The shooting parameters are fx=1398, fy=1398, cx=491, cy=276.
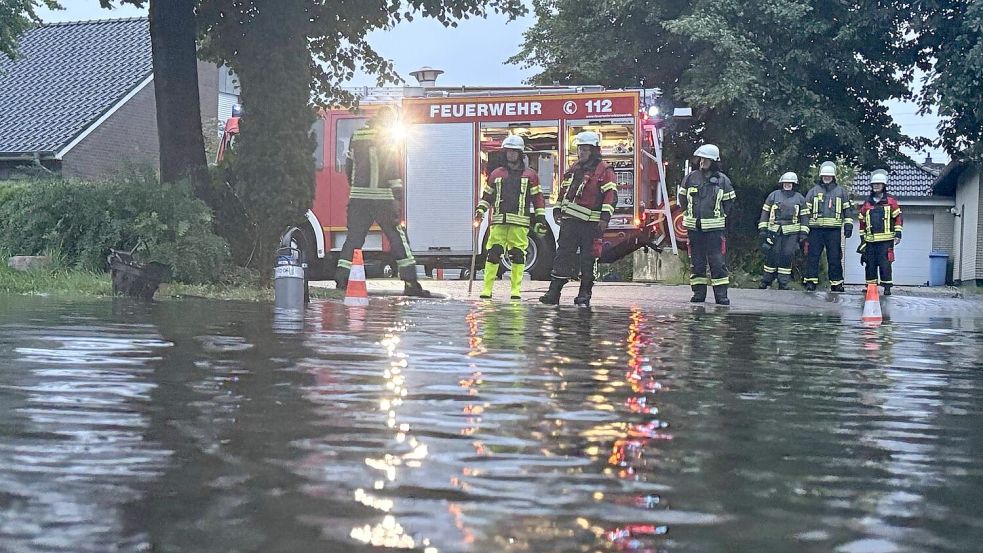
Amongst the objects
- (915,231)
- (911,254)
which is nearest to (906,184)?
(915,231)

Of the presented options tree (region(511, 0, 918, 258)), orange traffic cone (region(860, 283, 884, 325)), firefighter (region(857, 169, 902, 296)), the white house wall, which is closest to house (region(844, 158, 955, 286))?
the white house wall

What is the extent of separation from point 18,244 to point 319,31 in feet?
14.6

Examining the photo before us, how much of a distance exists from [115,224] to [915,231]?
110ft

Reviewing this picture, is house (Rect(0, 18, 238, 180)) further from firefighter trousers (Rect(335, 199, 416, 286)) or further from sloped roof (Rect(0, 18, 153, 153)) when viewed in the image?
firefighter trousers (Rect(335, 199, 416, 286))

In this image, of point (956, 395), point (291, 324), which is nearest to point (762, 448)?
point (956, 395)

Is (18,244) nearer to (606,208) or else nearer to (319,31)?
(319,31)

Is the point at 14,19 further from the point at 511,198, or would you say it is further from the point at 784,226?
the point at 784,226

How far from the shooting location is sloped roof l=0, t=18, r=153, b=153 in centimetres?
3366

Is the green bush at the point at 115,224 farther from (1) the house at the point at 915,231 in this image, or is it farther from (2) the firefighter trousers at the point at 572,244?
(1) the house at the point at 915,231

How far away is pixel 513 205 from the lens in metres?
15.6

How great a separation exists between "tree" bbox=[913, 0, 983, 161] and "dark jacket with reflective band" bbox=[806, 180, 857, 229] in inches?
163

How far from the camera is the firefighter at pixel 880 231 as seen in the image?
19781 mm

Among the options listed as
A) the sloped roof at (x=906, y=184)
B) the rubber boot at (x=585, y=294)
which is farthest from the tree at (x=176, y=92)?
the sloped roof at (x=906, y=184)

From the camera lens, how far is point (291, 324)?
1074 centimetres
